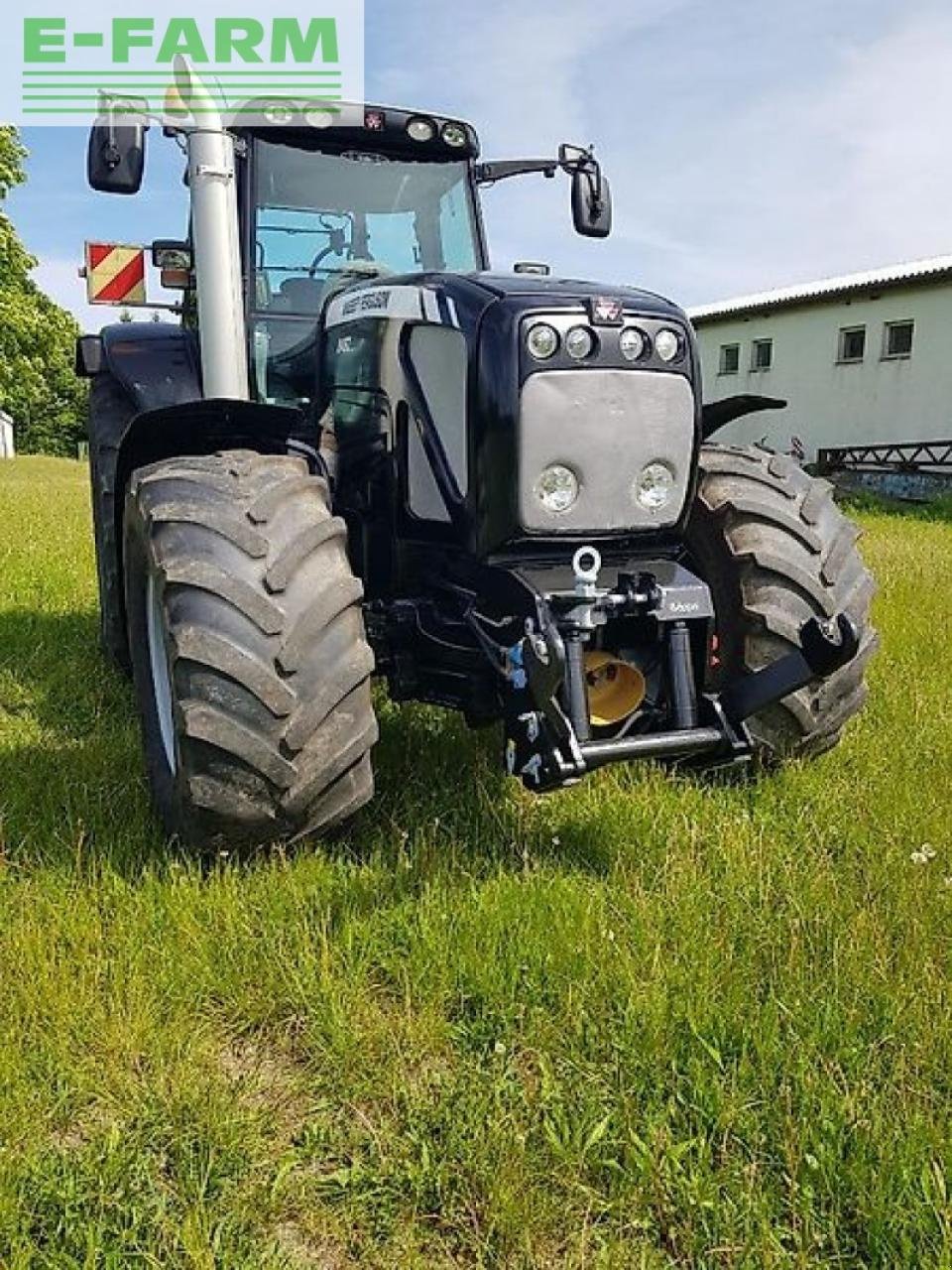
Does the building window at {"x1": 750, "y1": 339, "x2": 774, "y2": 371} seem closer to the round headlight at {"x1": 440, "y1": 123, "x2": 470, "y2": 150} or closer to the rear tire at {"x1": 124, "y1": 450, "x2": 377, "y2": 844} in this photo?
the round headlight at {"x1": 440, "y1": 123, "x2": 470, "y2": 150}

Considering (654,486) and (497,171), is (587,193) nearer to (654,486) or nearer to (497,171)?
(497,171)

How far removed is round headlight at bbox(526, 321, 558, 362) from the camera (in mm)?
2727

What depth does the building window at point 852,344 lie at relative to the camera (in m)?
22.7

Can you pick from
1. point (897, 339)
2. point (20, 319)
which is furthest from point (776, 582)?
point (20, 319)

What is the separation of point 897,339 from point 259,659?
22071mm

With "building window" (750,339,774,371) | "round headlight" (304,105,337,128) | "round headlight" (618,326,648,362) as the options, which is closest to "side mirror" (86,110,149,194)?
"round headlight" (304,105,337,128)

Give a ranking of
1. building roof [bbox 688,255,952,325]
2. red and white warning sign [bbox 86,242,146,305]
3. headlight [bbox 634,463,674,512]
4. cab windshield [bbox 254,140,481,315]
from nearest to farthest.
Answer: headlight [bbox 634,463,674,512]
cab windshield [bbox 254,140,481,315]
red and white warning sign [bbox 86,242,146,305]
building roof [bbox 688,255,952,325]

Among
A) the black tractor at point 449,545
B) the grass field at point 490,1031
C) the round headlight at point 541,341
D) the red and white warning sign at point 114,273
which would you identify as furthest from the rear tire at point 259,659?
the red and white warning sign at point 114,273

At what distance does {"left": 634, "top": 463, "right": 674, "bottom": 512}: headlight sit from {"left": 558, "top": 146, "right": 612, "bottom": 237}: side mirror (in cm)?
186

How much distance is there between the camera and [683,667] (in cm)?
288

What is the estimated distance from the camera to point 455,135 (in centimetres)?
426

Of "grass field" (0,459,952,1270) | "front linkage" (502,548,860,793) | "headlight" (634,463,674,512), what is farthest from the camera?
"headlight" (634,463,674,512)

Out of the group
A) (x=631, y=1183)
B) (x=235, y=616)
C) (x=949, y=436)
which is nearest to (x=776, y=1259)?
(x=631, y=1183)

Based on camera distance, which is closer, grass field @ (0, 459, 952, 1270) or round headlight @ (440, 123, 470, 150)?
grass field @ (0, 459, 952, 1270)
